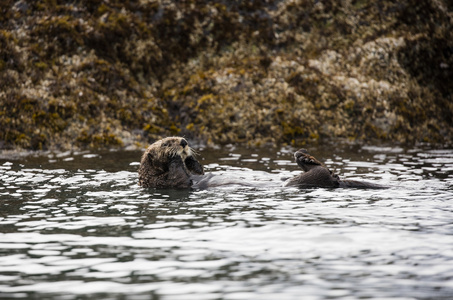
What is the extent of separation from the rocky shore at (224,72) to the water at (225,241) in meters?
8.82

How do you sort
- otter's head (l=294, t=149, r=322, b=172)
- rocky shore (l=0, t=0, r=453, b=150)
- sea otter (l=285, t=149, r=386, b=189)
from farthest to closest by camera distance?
1. rocky shore (l=0, t=0, r=453, b=150)
2. sea otter (l=285, t=149, r=386, b=189)
3. otter's head (l=294, t=149, r=322, b=172)

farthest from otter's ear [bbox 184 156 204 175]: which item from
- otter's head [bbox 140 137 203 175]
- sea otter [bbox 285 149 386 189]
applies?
sea otter [bbox 285 149 386 189]

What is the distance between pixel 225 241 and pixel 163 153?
4253 millimetres

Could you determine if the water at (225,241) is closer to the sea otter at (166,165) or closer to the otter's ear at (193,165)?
the sea otter at (166,165)

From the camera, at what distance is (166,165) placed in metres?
10.3

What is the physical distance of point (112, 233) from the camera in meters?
6.63

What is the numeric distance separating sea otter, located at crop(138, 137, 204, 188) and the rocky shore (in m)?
8.80

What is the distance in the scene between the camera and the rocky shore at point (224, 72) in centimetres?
1970

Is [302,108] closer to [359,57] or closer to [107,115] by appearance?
[359,57]

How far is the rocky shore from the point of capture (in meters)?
19.7

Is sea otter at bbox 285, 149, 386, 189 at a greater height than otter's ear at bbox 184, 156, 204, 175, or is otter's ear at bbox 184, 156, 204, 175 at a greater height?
otter's ear at bbox 184, 156, 204, 175

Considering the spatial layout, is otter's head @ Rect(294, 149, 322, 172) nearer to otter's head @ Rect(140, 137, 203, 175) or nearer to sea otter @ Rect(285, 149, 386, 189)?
sea otter @ Rect(285, 149, 386, 189)

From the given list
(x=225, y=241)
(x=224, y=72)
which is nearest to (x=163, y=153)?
(x=225, y=241)

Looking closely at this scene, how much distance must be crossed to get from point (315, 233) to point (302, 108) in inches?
565
